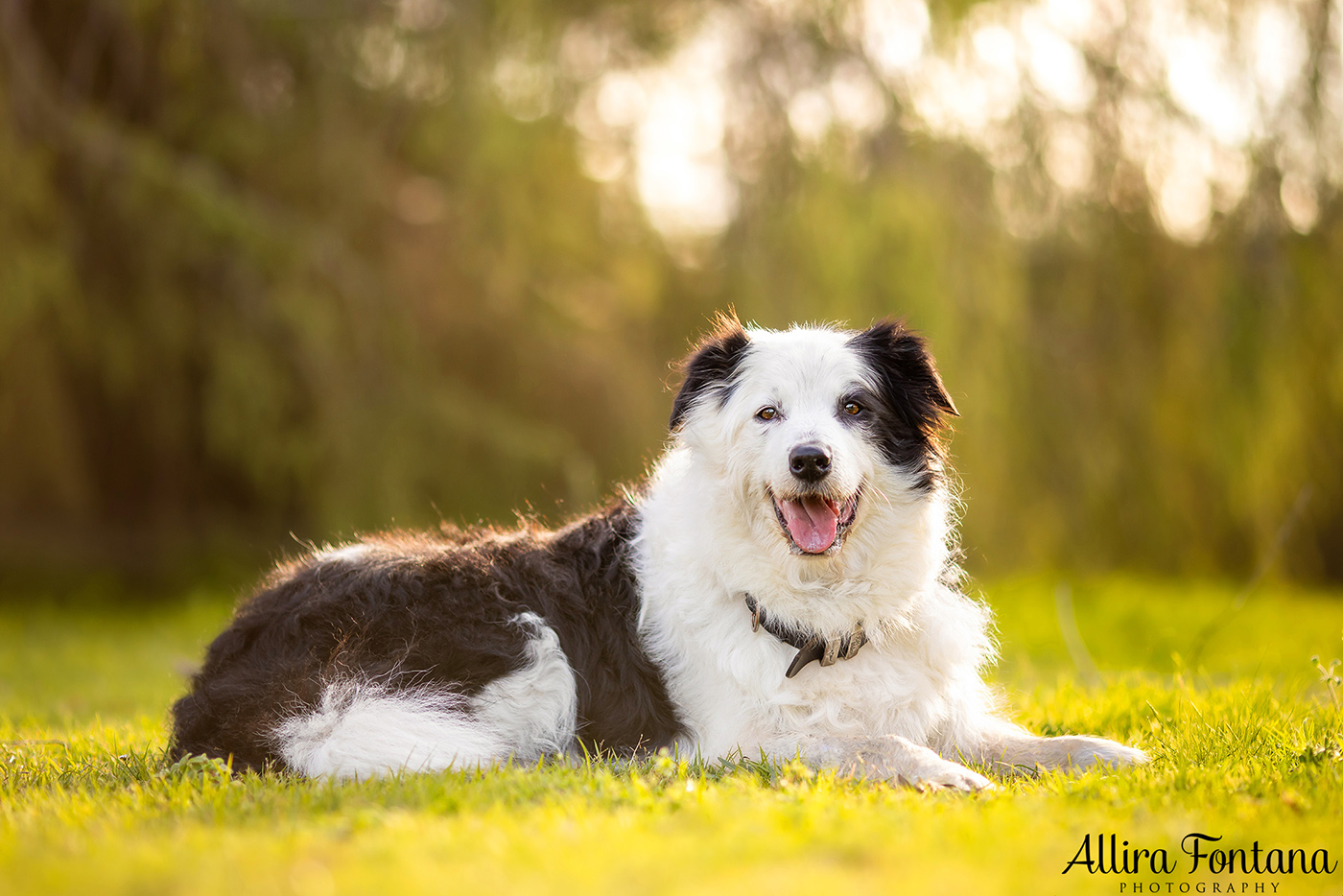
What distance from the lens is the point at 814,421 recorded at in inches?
148

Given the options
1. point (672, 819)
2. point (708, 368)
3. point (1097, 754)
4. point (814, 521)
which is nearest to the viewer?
point (672, 819)

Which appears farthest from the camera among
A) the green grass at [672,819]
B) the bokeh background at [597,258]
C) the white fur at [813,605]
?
the bokeh background at [597,258]

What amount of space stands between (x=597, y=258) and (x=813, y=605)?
7.55 m

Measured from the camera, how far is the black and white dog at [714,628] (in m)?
3.57

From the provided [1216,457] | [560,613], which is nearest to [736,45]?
[1216,457]

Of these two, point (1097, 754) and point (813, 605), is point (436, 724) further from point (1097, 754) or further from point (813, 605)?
point (1097, 754)

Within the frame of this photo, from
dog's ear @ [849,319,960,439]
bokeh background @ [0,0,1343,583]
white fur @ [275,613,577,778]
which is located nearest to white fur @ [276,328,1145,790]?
white fur @ [275,613,577,778]

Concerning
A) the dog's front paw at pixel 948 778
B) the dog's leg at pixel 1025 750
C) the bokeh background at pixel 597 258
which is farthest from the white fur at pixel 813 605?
the bokeh background at pixel 597 258

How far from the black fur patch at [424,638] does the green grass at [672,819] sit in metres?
0.29

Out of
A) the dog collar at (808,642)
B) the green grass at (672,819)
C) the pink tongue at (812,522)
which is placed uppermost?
the pink tongue at (812,522)

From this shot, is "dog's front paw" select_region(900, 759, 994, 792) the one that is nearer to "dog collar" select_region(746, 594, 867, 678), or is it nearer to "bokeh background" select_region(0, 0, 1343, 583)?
"dog collar" select_region(746, 594, 867, 678)

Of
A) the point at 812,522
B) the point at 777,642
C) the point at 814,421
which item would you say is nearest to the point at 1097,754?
the point at 777,642

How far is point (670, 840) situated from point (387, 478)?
7.88 meters

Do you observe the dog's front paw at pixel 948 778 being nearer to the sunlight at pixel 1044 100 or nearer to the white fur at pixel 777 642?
the white fur at pixel 777 642
